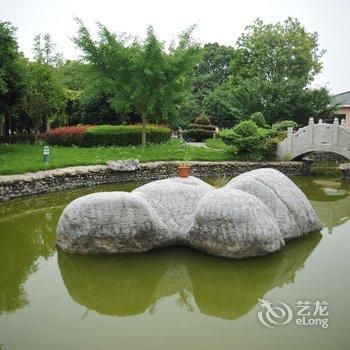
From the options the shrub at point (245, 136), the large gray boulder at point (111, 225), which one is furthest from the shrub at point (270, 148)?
the large gray boulder at point (111, 225)

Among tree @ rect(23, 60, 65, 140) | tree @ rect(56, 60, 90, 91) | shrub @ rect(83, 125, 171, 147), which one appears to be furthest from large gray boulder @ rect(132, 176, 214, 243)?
tree @ rect(56, 60, 90, 91)

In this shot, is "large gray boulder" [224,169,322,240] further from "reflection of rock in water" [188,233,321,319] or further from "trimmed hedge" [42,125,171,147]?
"trimmed hedge" [42,125,171,147]

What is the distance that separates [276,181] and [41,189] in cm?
746

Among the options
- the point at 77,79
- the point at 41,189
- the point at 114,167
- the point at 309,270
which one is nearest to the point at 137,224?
the point at 309,270

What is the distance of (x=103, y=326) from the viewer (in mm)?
4953

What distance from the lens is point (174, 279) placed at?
21.0 ft

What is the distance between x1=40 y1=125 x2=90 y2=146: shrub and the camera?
63.6ft

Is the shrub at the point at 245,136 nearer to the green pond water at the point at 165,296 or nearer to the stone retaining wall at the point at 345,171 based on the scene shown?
the stone retaining wall at the point at 345,171

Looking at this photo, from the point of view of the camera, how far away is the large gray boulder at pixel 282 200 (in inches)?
304

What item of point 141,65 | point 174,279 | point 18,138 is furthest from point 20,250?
point 18,138

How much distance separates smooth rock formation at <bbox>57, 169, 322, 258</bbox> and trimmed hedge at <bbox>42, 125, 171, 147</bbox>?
12.1 m

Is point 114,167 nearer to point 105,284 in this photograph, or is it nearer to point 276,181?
point 276,181

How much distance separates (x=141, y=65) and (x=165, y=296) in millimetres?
13494

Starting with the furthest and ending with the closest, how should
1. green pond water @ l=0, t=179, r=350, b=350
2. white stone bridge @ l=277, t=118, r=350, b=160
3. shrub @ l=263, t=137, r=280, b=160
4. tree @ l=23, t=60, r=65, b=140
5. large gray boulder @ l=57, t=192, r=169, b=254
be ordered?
1. shrub @ l=263, t=137, r=280, b=160
2. tree @ l=23, t=60, r=65, b=140
3. white stone bridge @ l=277, t=118, r=350, b=160
4. large gray boulder @ l=57, t=192, r=169, b=254
5. green pond water @ l=0, t=179, r=350, b=350
